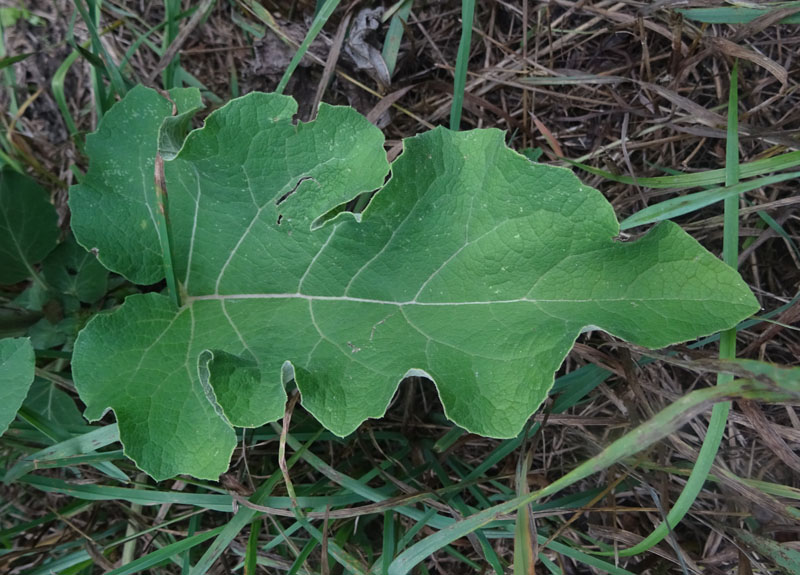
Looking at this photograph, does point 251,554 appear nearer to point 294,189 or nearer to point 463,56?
point 294,189

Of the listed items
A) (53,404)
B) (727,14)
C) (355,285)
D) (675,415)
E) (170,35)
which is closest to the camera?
(675,415)

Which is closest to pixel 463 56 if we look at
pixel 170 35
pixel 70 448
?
pixel 170 35

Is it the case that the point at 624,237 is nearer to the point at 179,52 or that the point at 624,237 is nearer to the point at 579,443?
the point at 579,443

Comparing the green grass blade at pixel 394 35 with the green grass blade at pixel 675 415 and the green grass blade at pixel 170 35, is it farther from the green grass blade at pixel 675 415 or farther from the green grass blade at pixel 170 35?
the green grass blade at pixel 675 415

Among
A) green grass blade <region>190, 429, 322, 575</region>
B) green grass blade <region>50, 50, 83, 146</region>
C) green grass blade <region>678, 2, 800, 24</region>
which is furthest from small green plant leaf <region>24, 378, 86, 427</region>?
green grass blade <region>678, 2, 800, 24</region>

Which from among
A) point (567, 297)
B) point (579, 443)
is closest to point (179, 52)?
point (567, 297)

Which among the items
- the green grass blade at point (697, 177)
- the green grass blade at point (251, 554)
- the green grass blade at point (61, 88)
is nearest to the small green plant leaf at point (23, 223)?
the green grass blade at point (61, 88)

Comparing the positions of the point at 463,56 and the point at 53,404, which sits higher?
the point at 463,56

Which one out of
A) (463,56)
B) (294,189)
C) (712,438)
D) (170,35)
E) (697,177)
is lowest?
(712,438)
